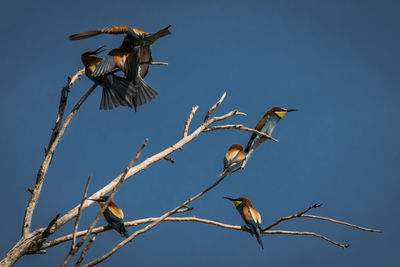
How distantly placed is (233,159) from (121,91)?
2.24ft

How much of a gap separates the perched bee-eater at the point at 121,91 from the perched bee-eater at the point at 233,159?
0.50 metres

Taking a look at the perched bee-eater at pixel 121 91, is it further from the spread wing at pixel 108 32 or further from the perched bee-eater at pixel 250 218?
the perched bee-eater at pixel 250 218

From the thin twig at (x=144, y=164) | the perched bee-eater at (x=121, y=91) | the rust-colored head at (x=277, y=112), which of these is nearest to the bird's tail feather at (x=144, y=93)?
the perched bee-eater at (x=121, y=91)

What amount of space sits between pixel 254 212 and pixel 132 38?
3.50 ft

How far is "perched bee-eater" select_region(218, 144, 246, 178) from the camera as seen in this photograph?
245 cm

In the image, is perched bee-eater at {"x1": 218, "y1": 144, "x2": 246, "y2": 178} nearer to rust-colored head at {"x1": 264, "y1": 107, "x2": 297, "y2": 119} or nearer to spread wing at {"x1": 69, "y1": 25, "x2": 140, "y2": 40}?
→ rust-colored head at {"x1": 264, "y1": 107, "x2": 297, "y2": 119}

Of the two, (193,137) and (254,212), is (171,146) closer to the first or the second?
(193,137)

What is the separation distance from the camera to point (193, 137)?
6.34ft

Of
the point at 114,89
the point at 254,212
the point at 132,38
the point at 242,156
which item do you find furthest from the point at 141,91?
the point at 254,212

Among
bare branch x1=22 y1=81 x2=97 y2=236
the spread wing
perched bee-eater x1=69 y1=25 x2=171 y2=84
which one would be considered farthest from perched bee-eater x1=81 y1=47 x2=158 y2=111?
bare branch x1=22 y1=81 x2=97 y2=236

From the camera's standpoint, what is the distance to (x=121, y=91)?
246 centimetres

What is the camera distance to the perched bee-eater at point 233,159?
2.45 metres

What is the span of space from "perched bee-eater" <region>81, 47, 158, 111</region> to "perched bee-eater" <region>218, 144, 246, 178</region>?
50 cm

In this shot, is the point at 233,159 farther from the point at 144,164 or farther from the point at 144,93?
the point at 144,164
